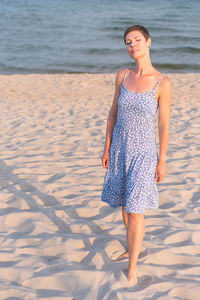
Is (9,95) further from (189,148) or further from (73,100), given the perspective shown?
(189,148)

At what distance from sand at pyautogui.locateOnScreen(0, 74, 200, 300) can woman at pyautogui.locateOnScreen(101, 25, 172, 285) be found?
0.29 m

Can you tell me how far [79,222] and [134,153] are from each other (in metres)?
1.20

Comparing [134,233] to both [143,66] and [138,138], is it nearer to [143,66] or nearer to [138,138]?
[138,138]

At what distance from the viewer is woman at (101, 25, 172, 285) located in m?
2.30

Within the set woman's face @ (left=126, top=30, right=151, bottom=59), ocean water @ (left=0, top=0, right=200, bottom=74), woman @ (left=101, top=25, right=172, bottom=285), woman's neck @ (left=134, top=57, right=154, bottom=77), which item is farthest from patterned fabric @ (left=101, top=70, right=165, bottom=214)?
ocean water @ (left=0, top=0, right=200, bottom=74)

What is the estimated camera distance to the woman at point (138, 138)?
Result: 230 cm

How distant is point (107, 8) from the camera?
137ft

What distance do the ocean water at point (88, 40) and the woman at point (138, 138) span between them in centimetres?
1492

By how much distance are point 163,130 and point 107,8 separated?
4267 centimetres

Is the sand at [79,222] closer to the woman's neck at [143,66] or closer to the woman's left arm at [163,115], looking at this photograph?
the woman's left arm at [163,115]

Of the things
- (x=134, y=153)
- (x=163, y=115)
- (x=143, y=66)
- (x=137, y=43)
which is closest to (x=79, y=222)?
(x=134, y=153)

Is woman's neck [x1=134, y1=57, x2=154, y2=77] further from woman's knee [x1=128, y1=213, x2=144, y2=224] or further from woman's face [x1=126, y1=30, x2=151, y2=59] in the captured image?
woman's knee [x1=128, y1=213, x2=144, y2=224]

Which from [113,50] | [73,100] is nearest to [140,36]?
[73,100]

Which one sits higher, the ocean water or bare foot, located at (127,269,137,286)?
the ocean water
